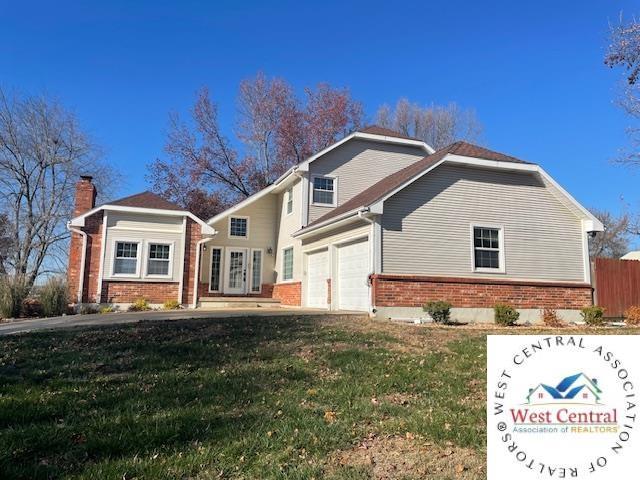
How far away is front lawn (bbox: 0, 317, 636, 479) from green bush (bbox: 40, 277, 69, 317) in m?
8.74

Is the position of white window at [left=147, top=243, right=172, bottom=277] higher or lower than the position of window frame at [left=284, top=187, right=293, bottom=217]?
lower

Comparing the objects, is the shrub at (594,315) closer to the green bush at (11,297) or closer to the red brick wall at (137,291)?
the red brick wall at (137,291)

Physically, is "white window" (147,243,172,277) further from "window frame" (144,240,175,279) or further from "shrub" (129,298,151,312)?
"shrub" (129,298,151,312)

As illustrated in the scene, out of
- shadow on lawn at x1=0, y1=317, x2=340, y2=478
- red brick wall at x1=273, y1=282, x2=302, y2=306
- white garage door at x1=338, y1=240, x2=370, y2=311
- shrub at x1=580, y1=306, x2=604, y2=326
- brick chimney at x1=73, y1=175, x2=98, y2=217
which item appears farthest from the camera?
brick chimney at x1=73, y1=175, x2=98, y2=217

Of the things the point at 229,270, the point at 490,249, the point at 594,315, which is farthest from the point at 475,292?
the point at 229,270

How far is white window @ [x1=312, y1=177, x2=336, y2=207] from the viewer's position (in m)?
19.9

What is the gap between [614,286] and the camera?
16969mm

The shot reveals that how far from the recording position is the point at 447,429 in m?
4.30

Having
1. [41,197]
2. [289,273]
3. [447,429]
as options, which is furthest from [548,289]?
[41,197]

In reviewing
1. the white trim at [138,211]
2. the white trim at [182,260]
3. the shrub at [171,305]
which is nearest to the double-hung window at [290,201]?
the white trim at [138,211]

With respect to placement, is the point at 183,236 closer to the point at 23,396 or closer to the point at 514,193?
the point at 514,193

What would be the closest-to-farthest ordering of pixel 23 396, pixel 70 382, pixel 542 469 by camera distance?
pixel 542 469
pixel 23 396
pixel 70 382

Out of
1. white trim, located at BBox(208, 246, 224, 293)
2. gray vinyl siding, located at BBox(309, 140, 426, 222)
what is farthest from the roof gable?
gray vinyl siding, located at BBox(309, 140, 426, 222)

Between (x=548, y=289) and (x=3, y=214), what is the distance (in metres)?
27.3
